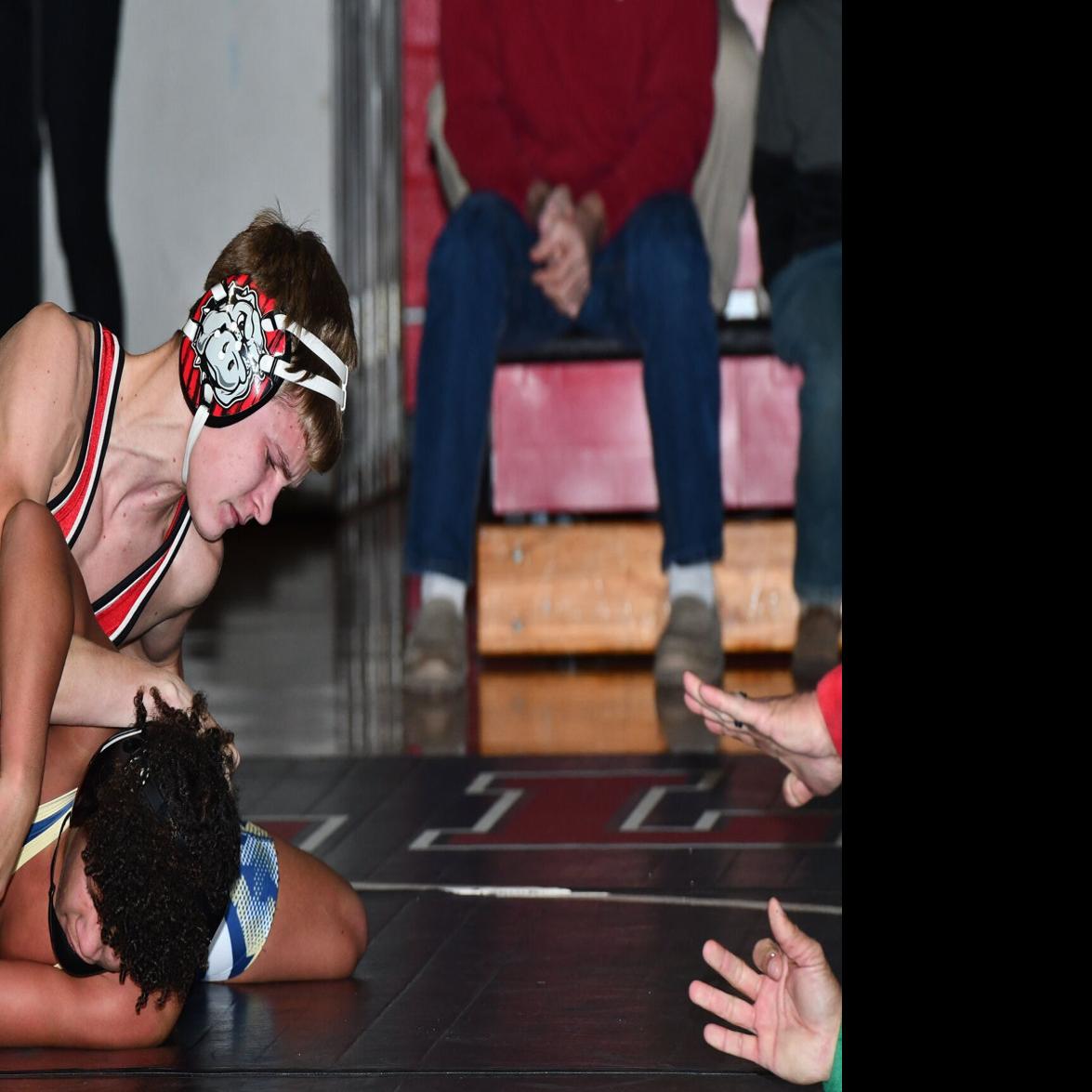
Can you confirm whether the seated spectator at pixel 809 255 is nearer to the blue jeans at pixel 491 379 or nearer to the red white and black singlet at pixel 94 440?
the blue jeans at pixel 491 379

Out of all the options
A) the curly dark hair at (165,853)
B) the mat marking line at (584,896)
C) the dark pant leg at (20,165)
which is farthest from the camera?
the dark pant leg at (20,165)

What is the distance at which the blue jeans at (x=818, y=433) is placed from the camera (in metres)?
4.07

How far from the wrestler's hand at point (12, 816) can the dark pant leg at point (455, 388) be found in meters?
2.22

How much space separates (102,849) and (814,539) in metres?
2.46

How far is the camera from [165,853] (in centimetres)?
186

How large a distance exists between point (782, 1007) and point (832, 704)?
0.34m

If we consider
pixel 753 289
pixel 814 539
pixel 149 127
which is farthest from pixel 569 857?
pixel 149 127

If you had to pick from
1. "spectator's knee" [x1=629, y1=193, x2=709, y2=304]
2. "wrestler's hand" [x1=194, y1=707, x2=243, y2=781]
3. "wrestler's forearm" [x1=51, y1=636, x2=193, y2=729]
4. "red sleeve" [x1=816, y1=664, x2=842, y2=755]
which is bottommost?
"wrestler's hand" [x1=194, y1=707, x2=243, y2=781]

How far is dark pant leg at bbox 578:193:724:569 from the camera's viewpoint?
13.0ft

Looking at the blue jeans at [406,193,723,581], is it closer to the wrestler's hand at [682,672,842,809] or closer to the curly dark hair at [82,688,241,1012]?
the curly dark hair at [82,688,241,1012]

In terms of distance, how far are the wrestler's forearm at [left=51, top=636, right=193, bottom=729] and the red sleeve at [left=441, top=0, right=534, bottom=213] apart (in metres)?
2.32

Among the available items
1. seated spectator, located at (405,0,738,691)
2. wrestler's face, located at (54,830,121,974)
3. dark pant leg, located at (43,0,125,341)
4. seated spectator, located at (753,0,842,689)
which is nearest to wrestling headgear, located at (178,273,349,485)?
wrestler's face, located at (54,830,121,974)

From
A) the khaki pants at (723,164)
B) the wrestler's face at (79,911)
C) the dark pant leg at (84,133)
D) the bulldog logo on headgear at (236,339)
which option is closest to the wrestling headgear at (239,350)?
the bulldog logo on headgear at (236,339)

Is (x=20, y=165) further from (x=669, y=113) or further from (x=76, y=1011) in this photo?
(x=76, y=1011)
